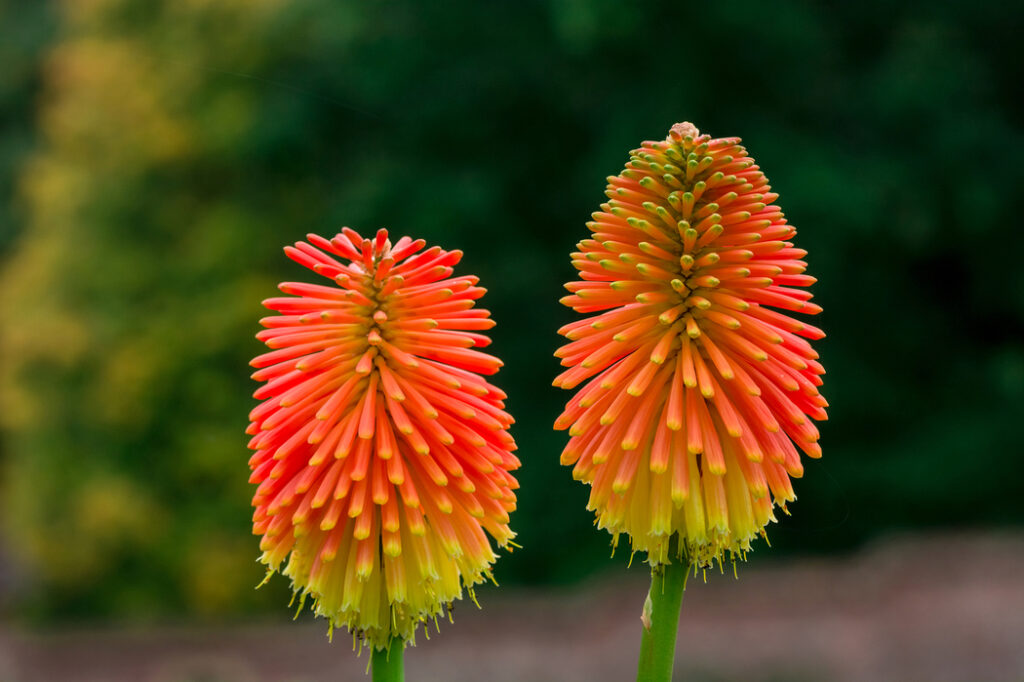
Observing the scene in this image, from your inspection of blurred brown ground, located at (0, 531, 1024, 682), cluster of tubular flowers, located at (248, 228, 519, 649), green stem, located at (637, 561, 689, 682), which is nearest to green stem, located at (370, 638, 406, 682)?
cluster of tubular flowers, located at (248, 228, 519, 649)

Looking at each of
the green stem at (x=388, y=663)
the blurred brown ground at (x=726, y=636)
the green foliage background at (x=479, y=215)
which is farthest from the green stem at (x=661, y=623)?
the green foliage background at (x=479, y=215)

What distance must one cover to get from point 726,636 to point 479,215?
7.61 metres

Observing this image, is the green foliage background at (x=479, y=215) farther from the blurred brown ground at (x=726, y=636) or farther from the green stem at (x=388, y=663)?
the green stem at (x=388, y=663)

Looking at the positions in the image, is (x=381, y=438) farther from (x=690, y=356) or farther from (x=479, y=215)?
(x=479, y=215)

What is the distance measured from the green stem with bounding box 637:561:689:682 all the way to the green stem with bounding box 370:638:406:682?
1.50ft

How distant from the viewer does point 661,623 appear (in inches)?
74.4

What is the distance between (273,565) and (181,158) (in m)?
20.3

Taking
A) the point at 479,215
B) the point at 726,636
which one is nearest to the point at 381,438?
the point at 726,636

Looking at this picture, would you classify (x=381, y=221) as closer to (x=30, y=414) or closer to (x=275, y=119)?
(x=275, y=119)

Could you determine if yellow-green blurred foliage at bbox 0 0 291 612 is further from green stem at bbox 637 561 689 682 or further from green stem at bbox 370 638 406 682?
green stem at bbox 637 561 689 682

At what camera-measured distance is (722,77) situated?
16.1 meters

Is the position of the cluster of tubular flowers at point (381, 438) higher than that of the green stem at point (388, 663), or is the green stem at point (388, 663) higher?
the cluster of tubular flowers at point (381, 438)

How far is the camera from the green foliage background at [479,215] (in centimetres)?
1513

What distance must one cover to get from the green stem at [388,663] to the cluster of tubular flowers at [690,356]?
18.6 inches
